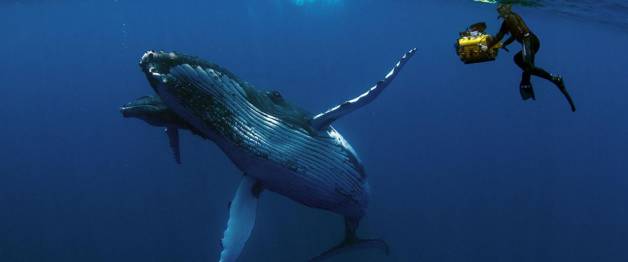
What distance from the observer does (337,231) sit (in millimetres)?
18469

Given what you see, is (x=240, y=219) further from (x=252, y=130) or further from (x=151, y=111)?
(x=151, y=111)

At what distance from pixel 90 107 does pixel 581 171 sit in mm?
43912

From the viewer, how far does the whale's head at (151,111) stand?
17.3 feet

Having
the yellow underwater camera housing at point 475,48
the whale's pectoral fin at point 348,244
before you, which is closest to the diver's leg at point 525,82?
the yellow underwater camera housing at point 475,48

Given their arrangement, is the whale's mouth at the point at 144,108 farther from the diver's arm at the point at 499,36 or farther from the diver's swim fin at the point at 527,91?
the diver's swim fin at the point at 527,91

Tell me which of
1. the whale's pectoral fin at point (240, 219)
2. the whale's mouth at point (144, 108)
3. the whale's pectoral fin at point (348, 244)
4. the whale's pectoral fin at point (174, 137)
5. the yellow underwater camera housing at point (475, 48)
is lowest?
the whale's pectoral fin at point (348, 244)

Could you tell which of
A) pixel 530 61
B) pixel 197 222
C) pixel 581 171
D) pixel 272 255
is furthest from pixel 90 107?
pixel 530 61

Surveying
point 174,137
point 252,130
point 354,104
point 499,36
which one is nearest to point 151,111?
point 174,137

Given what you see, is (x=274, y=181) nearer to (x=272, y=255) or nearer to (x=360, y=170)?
(x=360, y=170)

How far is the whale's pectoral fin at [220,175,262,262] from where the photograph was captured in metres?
5.29

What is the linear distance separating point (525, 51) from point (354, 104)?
101 inches

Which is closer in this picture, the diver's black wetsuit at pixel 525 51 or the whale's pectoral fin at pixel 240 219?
the diver's black wetsuit at pixel 525 51

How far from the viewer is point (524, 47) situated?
282cm

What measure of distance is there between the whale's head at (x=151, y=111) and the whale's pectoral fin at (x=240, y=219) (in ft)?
3.63
